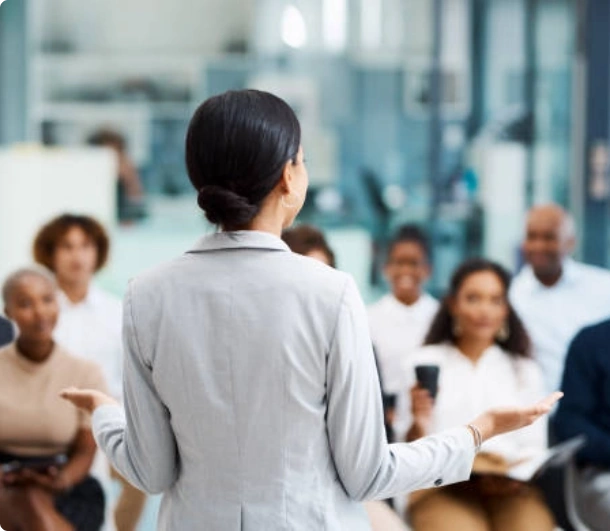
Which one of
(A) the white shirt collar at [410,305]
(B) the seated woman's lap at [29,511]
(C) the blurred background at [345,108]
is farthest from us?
(C) the blurred background at [345,108]

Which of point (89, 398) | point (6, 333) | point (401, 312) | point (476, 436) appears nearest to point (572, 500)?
point (401, 312)

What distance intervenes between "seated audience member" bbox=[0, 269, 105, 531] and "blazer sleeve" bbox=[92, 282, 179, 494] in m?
1.84

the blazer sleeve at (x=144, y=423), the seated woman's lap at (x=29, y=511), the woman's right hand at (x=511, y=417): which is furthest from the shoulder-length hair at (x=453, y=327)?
the blazer sleeve at (x=144, y=423)

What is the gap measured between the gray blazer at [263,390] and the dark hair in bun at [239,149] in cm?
6

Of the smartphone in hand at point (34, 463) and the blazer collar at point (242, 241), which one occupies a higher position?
the blazer collar at point (242, 241)

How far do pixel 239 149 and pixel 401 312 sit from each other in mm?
2564

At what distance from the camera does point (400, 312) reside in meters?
4.20

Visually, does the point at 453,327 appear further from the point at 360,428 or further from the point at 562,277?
the point at 360,428

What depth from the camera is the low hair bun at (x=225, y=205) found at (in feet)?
5.53

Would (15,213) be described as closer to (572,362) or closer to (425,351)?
(425,351)

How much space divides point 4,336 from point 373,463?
2254 millimetres

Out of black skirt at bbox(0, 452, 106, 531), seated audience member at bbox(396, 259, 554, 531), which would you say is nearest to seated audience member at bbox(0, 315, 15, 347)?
black skirt at bbox(0, 452, 106, 531)

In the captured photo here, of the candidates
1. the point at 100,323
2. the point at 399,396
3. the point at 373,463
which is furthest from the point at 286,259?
the point at 100,323

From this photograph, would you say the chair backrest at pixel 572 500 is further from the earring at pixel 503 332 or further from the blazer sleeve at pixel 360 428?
the blazer sleeve at pixel 360 428
